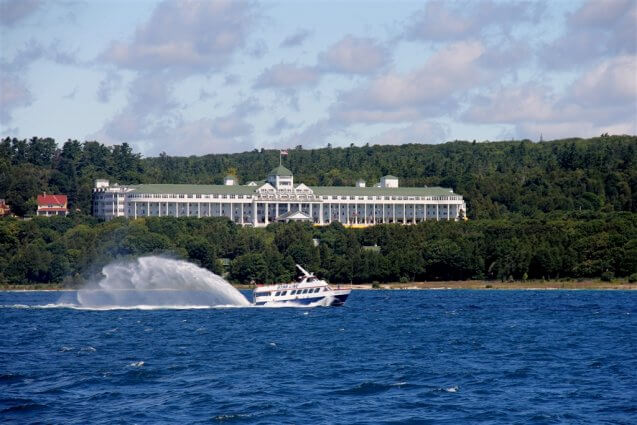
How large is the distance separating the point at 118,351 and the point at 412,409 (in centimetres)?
3034

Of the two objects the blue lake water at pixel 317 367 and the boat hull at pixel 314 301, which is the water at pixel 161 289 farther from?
the boat hull at pixel 314 301

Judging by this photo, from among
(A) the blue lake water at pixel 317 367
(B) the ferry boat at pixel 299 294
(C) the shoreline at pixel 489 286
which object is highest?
(B) the ferry boat at pixel 299 294

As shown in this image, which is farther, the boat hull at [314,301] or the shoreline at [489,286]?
the shoreline at [489,286]

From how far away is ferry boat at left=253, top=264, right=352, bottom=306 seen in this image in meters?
132

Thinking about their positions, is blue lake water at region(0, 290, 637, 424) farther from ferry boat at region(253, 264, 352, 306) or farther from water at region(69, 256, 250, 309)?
water at region(69, 256, 250, 309)

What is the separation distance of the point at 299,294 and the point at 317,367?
176 feet

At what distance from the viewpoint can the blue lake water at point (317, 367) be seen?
63594mm

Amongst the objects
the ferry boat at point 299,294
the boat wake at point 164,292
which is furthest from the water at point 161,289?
the ferry boat at point 299,294

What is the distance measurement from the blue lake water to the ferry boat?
3.40m

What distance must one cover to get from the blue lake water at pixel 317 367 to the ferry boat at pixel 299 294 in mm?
3396

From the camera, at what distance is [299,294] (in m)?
133

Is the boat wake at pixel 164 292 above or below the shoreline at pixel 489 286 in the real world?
above

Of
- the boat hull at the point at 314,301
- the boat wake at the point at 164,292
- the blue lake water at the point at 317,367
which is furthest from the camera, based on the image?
the boat hull at the point at 314,301

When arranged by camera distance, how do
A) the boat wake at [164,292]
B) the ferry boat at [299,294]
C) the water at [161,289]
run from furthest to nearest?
the ferry boat at [299,294] → the boat wake at [164,292] → the water at [161,289]
